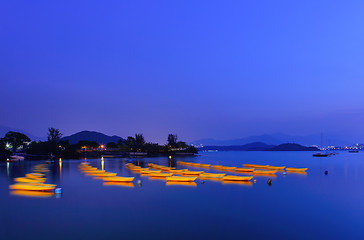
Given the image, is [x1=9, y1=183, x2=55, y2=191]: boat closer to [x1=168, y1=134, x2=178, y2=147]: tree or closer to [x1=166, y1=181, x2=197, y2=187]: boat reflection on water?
[x1=166, y1=181, x2=197, y2=187]: boat reflection on water

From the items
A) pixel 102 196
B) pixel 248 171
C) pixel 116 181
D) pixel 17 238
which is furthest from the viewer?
pixel 248 171

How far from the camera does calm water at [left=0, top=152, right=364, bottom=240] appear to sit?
61.2 feet

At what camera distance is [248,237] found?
1789 centimetres

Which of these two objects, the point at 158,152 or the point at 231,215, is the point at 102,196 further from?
the point at 158,152

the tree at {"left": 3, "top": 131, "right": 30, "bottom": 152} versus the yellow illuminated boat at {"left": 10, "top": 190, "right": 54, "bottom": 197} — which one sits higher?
the tree at {"left": 3, "top": 131, "right": 30, "bottom": 152}

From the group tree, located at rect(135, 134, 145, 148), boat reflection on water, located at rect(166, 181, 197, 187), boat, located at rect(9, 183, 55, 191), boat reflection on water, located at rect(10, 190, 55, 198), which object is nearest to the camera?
boat reflection on water, located at rect(10, 190, 55, 198)

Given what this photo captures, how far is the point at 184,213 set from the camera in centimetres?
2388

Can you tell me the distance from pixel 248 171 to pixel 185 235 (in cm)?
3951

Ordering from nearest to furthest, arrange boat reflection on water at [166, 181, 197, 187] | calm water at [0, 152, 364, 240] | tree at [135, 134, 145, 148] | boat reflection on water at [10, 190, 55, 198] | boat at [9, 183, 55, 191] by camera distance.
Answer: calm water at [0, 152, 364, 240] < boat reflection on water at [10, 190, 55, 198] < boat at [9, 183, 55, 191] < boat reflection on water at [166, 181, 197, 187] < tree at [135, 134, 145, 148]

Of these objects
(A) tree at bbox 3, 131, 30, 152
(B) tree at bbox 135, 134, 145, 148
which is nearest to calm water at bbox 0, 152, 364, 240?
(A) tree at bbox 3, 131, 30, 152

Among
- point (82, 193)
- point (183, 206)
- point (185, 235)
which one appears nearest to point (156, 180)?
point (82, 193)

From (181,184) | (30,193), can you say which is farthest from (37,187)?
(181,184)

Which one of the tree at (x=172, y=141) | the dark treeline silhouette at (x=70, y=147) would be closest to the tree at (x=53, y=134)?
the dark treeline silhouette at (x=70, y=147)

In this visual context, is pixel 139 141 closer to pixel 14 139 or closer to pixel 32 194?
pixel 14 139
